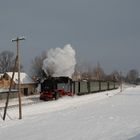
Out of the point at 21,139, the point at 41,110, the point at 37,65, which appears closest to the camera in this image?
the point at 21,139

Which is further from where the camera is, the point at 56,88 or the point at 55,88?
the point at 56,88

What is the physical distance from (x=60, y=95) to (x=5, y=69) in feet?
249

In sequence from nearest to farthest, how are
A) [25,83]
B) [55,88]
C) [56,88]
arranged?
1. [55,88]
2. [56,88]
3. [25,83]

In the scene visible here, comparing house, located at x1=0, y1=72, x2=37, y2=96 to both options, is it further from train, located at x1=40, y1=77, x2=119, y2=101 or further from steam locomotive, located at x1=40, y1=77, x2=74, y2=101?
steam locomotive, located at x1=40, y1=77, x2=74, y2=101

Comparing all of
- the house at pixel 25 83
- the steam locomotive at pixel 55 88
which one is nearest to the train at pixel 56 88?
the steam locomotive at pixel 55 88

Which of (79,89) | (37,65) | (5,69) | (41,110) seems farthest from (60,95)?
(5,69)

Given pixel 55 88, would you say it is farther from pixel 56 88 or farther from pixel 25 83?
pixel 25 83

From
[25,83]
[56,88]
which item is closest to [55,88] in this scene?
[56,88]

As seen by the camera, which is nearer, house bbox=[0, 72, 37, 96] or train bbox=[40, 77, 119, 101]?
train bbox=[40, 77, 119, 101]

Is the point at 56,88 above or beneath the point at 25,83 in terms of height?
above

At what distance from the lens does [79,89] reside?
53312 mm

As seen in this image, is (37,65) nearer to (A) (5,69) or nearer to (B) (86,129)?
(A) (5,69)

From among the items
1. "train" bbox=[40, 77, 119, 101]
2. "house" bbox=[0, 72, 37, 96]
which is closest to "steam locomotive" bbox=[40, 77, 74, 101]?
"train" bbox=[40, 77, 119, 101]

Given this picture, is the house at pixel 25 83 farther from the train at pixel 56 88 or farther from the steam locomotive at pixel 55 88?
the steam locomotive at pixel 55 88
